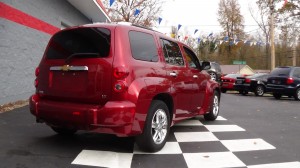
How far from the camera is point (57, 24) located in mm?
12117

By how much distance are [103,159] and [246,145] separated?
2307 millimetres

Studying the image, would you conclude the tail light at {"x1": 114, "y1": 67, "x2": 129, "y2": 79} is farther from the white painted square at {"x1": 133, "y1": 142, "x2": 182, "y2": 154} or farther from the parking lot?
the white painted square at {"x1": 133, "y1": 142, "x2": 182, "y2": 154}

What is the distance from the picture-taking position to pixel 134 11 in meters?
26.3

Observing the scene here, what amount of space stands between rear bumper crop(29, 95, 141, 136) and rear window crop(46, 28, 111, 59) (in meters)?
0.67

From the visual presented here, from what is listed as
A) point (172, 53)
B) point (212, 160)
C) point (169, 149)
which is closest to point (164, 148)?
point (169, 149)

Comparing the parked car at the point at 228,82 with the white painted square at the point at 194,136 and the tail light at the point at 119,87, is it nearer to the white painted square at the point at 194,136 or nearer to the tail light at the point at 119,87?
the white painted square at the point at 194,136

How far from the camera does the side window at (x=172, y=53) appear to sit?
16.9ft

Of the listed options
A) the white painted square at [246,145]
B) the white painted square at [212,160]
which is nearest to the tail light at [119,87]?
the white painted square at [212,160]

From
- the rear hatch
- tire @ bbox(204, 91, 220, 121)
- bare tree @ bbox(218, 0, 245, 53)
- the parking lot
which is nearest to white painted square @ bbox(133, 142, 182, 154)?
the parking lot

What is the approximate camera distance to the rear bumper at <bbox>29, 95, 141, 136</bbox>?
3.87 meters

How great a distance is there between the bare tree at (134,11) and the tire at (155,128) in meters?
20.2

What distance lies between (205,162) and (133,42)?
183 cm

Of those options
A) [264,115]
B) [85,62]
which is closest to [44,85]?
[85,62]

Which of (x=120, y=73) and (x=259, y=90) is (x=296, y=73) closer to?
(x=259, y=90)
